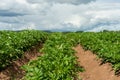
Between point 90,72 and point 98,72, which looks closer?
point 98,72

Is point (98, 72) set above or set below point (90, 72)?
above

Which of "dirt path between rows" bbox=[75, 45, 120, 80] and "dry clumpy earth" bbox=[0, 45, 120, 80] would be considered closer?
"dirt path between rows" bbox=[75, 45, 120, 80]

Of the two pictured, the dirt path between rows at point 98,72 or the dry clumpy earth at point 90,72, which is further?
the dry clumpy earth at point 90,72

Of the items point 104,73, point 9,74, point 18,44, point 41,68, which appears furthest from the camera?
point 18,44

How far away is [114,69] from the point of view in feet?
48.1

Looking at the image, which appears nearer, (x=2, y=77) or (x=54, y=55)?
(x=54, y=55)

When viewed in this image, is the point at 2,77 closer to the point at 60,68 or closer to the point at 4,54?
the point at 4,54

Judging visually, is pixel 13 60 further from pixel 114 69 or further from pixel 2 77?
pixel 114 69

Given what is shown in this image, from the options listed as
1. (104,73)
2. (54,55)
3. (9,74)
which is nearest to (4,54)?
(9,74)

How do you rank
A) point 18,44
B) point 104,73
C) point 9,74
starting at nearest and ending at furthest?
point 104,73 < point 9,74 < point 18,44

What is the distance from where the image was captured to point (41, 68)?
11.3m

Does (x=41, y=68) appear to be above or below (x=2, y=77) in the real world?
above

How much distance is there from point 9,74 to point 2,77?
1.00 metres

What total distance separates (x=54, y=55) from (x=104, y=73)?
2866 millimetres
